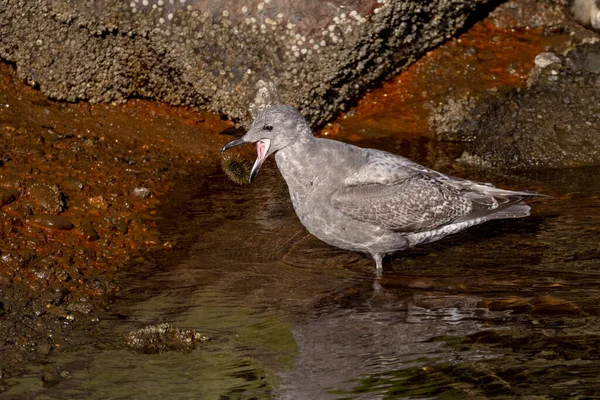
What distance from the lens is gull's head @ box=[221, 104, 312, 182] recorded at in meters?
7.00

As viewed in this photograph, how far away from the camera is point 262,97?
353 inches

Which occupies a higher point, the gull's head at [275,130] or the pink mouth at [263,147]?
the gull's head at [275,130]

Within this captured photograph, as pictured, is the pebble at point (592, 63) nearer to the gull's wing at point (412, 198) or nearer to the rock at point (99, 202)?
the gull's wing at point (412, 198)

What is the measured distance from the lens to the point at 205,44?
894 cm

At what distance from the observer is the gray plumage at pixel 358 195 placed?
272 inches

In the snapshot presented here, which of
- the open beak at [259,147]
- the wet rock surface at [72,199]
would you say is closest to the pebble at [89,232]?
the wet rock surface at [72,199]

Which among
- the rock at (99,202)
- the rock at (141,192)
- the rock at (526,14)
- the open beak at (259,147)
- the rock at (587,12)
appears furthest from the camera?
the rock at (526,14)

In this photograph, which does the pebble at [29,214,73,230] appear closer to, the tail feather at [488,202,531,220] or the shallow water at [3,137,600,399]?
the shallow water at [3,137,600,399]

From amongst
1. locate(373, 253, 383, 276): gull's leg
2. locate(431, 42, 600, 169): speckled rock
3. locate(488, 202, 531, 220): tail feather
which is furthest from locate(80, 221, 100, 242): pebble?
locate(431, 42, 600, 169): speckled rock

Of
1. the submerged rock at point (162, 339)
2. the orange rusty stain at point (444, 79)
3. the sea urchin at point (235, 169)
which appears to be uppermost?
the orange rusty stain at point (444, 79)

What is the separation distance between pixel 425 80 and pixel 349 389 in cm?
513

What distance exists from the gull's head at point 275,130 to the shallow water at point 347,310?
86cm

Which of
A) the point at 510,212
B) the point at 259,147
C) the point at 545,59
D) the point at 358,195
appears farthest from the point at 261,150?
the point at 545,59

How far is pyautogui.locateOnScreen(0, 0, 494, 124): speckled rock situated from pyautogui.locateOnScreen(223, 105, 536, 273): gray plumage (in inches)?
75.0
